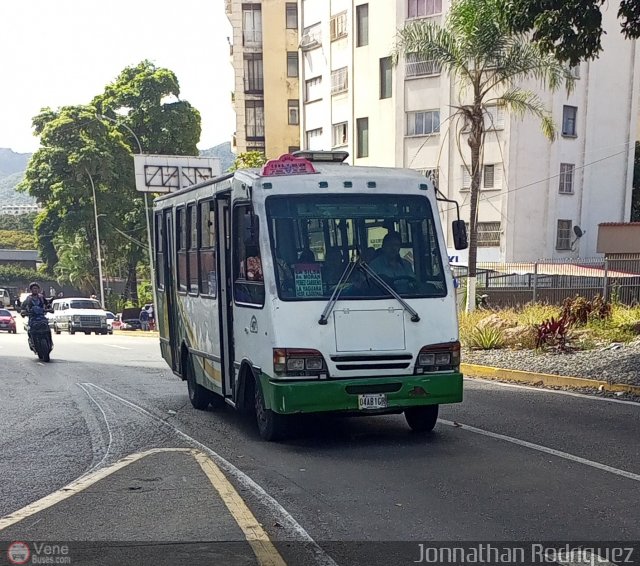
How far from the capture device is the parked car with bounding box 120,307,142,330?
48.2 m

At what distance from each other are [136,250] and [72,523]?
167ft

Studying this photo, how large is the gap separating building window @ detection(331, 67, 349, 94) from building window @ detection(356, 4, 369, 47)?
170 centimetres

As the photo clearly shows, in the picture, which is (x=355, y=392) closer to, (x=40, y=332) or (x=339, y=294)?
(x=339, y=294)

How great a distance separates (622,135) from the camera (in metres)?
38.4

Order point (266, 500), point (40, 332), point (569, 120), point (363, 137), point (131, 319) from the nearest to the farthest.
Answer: point (266, 500) < point (40, 332) < point (569, 120) < point (363, 137) < point (131, 319)

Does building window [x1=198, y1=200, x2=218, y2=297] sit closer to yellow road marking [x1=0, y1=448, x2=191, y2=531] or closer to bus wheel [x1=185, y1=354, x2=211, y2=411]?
bus wheel [x1=185, y1=354, x2=211, y2=411]

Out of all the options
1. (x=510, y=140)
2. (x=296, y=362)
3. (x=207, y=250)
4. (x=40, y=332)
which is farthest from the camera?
(x=510, y=140)

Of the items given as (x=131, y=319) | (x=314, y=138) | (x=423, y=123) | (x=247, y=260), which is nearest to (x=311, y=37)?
(x=314, y=138)

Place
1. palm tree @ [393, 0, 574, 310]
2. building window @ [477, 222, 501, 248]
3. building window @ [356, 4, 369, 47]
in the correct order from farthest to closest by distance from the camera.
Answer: building window @ [356, 4, 369, 47], building window @ [477, 222, 501, 248], palm tree @ [393, 0, 574, 310]

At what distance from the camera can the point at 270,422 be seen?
9.03 m

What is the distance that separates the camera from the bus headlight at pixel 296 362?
8.41 meters

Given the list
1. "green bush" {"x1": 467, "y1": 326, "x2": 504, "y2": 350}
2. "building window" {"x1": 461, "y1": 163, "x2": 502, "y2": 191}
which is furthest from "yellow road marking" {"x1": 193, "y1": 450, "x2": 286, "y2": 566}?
"building window" {"x1": 461, "y1": 163, "x2": 502, "y2": 191}

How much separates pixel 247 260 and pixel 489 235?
2829 centimetres

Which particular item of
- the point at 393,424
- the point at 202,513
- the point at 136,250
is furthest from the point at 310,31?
the point at 202,513
